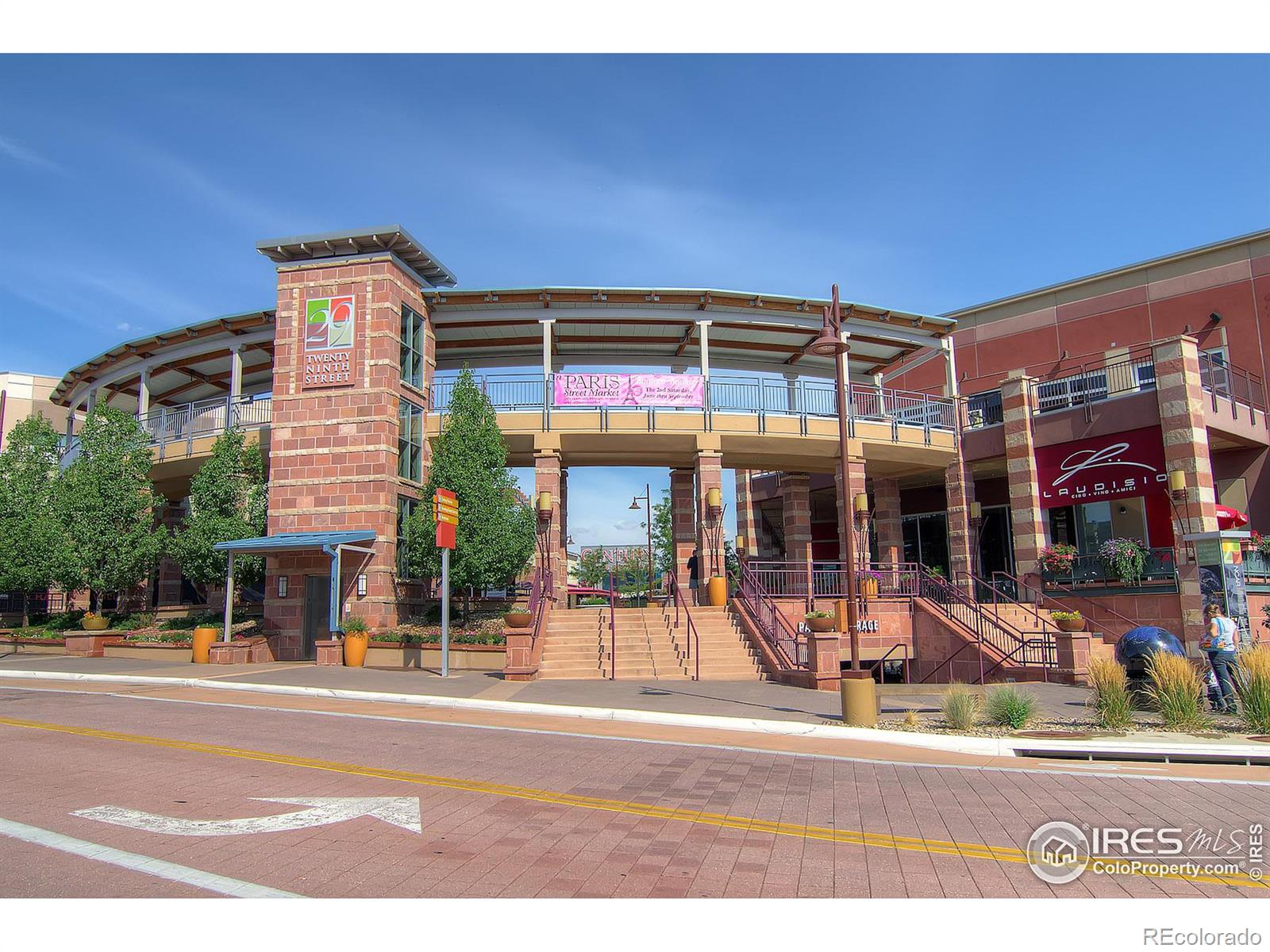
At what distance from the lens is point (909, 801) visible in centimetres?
752

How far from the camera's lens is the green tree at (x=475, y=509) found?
2080cm

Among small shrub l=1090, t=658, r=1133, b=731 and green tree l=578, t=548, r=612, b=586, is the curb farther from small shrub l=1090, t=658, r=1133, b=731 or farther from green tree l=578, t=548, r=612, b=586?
green tree l=578, t=548, r=612, b=586

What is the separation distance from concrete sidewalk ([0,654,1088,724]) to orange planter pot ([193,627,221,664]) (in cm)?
53

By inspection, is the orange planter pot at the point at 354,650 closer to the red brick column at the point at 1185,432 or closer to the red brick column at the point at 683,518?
the red brick column at the point at 683,518

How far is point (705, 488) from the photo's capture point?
24375 millimetres

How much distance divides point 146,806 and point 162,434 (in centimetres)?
2435

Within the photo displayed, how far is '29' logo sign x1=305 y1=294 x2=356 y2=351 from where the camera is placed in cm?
2284

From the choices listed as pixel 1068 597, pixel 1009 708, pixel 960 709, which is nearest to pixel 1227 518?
pixel 1068 597

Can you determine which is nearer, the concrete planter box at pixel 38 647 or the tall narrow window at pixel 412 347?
the tall narrow window at pixel 412 347

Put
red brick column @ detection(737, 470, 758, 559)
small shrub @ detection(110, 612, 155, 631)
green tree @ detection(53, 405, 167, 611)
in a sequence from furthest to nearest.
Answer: red brick column @ detection(737, 470, 758, 559)
small shrub @ detection(110, 612, 155, 631)
green tree @ detection(53, 405, 167, 611)

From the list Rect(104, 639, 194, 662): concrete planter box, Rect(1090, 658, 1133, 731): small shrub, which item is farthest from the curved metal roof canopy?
Rect(1090, 658, 1133, 731): small shrub

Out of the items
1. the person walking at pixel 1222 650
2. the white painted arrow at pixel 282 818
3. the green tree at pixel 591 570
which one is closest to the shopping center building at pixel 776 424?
the person walking at pixel 1222 650

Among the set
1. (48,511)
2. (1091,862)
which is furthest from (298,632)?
(1091,862)

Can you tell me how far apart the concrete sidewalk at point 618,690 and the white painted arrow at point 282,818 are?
6.41 m
